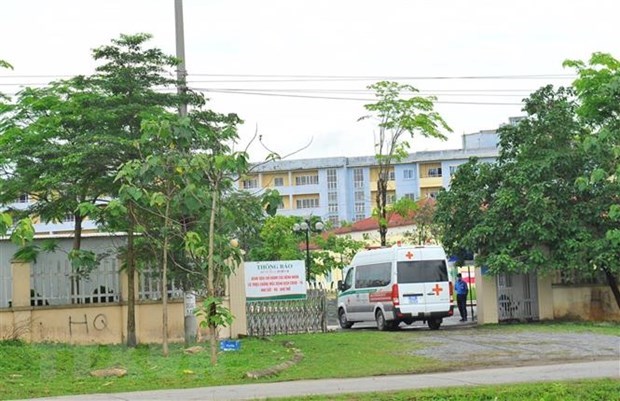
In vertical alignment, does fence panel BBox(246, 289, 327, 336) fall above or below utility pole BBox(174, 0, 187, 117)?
below

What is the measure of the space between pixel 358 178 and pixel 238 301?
73.8 meters

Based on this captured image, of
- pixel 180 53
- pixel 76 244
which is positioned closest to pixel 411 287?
pixel 76 244

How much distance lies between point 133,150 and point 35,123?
273 centimetres

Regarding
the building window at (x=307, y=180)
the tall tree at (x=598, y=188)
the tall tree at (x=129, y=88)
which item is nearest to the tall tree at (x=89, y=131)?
the tall tree at (x=129, y=88)

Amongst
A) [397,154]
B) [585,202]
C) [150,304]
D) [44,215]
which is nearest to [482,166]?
[585,202]

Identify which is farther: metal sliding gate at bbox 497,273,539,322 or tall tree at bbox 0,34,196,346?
metal sliding gate at bbox 497,273,539,322

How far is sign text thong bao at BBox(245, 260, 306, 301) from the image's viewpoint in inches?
1041

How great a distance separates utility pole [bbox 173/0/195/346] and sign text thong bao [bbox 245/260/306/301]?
12.5 ft

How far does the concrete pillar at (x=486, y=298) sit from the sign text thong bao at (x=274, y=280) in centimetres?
521

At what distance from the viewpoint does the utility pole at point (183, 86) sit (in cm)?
2192

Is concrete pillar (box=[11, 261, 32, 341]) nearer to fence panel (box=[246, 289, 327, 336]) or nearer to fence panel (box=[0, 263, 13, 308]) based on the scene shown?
fence panel (box=[0, 263, 13, 308])

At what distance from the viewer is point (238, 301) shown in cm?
2597

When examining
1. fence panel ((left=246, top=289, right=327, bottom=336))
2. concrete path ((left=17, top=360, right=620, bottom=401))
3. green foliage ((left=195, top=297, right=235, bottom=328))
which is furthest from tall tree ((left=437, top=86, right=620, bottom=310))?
green foliage ((left=195, top=297, right=235, bottom=328))

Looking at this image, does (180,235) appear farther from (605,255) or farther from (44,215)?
(605,255)
